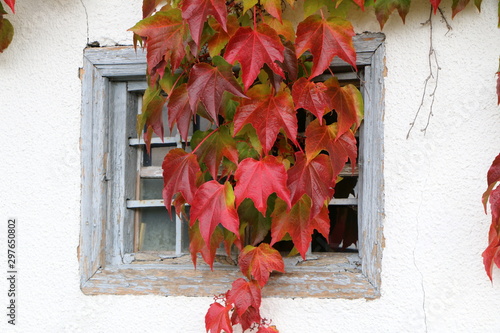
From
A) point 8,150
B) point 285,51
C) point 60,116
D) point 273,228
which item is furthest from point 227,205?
point 8,150

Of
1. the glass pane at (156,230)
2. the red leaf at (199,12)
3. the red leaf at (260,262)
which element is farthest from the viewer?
the glass pane at (156,230)

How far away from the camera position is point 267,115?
1.56 metres

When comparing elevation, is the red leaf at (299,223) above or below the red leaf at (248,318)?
above

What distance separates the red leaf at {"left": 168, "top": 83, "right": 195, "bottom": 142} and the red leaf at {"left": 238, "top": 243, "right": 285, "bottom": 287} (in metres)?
0.46

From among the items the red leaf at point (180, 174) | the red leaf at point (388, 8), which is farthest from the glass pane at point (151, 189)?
the red leaf at point (388, 8)

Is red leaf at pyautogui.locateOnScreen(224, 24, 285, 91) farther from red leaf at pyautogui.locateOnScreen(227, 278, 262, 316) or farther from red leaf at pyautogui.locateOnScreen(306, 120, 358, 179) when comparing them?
red leaf at pyautogui.locateOnScreen(227, 278, 262, 316)

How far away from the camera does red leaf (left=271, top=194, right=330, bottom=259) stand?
167 centimetres

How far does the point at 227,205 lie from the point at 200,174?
234 millimetres

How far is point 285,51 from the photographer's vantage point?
1.62 meters

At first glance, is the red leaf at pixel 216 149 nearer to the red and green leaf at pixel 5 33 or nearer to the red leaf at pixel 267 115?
the red leaf at pixel 267 115

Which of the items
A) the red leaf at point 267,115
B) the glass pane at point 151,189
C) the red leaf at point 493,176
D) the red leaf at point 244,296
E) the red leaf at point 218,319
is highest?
the red leaf at point 267,115

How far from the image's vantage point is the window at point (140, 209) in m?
1.83

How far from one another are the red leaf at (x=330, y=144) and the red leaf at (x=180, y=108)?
0.39 meters

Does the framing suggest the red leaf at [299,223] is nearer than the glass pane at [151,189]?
Yes
